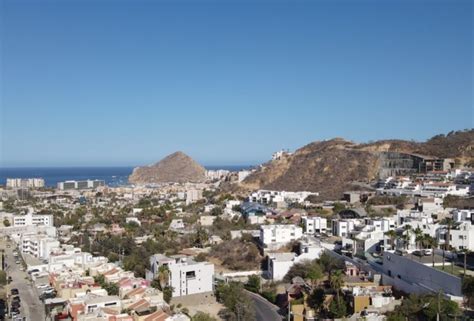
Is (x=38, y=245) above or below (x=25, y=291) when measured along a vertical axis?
above

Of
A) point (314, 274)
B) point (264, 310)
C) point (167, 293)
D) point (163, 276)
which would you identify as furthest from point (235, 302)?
point (163, 276)

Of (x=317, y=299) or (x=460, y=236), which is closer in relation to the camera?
(x=317, y=299)

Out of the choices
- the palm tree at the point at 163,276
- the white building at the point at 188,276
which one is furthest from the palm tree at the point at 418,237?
the palm tree at the point at 163,276

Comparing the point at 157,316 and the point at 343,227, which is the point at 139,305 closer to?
the point at 157,316

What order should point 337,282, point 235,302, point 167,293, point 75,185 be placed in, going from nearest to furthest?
point 337,282 → point 235,302 → point 167,293 → point 75,185

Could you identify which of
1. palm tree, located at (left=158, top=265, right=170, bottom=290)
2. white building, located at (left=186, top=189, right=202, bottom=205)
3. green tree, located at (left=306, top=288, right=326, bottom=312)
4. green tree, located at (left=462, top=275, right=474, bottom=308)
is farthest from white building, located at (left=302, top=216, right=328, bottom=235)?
white building, located at (left=186, top=189, right=202, bottom=205)

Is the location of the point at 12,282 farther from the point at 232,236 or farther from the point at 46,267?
the point at 232,236

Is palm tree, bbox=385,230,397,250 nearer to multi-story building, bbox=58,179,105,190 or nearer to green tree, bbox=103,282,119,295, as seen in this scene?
green tree, bbox=103,282,119,295
